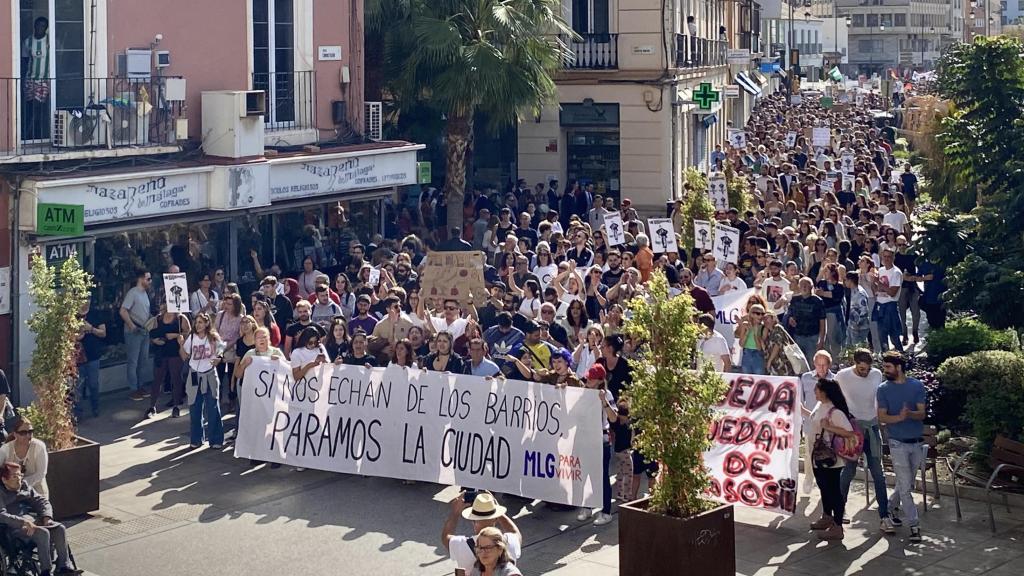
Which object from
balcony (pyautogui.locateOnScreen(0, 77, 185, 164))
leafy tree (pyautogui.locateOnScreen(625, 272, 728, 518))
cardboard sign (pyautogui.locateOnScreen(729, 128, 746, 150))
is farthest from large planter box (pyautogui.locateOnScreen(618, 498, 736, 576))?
cardboard sign (pyautogui.locateOnScreen(729, 128, 746, 150))

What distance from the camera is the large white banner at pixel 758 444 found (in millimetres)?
12578

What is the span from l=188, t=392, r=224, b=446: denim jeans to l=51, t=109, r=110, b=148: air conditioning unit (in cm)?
436

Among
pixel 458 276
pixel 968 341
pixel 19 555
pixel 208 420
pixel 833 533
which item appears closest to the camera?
pixel 19 555

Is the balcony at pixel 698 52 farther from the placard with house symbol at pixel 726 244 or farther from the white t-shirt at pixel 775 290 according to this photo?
the white t-shirt at pixel 775 290

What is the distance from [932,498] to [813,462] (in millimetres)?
1670

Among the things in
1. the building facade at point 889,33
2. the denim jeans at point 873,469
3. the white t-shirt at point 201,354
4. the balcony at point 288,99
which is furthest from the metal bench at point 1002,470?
the building facade at point 889,33

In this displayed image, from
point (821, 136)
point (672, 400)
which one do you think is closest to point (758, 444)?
point (672, 400)

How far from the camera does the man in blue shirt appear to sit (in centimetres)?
1212

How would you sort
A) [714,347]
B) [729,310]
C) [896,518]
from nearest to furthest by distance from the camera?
[896,518] → [714,347] → [729,310]

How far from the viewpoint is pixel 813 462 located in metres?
12.3

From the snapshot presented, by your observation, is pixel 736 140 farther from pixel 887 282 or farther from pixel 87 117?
pixel 87 117

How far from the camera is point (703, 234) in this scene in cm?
2253

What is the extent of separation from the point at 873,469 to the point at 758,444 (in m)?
0.95

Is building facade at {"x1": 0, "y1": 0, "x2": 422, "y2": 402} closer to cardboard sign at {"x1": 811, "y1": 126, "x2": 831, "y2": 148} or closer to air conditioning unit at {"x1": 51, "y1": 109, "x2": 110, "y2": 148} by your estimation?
air conditioning unit at {"x1": 51, "y1": 109, "x2": 110, "y2": 148}
